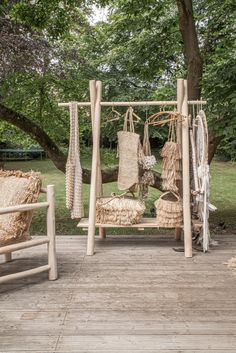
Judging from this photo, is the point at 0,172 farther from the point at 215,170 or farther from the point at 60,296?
the point at 215,170

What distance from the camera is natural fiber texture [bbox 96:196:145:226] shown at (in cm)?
381

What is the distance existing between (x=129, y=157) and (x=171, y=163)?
39 centimetres

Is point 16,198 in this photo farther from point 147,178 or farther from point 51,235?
point 147,178

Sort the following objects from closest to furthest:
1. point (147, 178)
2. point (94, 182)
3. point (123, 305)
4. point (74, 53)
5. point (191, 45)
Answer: point (123, 305) < point (94, 182) < point (147, 178) < point (191, 45) < point (74, 53)

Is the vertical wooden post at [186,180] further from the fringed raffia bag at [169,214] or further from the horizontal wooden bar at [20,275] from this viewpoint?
the horizontal wooden bar at [20,275]

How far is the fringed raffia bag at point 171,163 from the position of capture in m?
3.83

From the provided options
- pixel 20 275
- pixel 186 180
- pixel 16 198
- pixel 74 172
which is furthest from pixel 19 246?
pixel 186 180

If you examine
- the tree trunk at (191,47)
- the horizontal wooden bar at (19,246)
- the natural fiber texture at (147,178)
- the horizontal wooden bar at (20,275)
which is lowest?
the horizontal wooden bar at (20,275)

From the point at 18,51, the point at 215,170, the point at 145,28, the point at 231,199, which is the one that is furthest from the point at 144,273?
the point at 215,170

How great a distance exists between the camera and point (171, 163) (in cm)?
385

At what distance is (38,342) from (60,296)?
64 cm

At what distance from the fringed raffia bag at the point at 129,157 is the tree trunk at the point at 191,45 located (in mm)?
2295

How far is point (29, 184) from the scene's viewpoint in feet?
10.2

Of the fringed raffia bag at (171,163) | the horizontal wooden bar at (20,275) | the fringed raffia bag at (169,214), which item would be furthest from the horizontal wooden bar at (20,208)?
the fringed raffia bag at (171,163)
